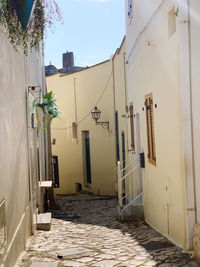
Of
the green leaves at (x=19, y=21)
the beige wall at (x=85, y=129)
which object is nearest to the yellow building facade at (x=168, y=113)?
the green leaves at (x=19, y=21)

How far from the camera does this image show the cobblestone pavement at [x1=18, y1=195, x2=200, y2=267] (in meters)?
5.68

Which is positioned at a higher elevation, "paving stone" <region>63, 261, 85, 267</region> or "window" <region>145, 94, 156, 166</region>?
"window" <region>145, 94, 156, 166</region>

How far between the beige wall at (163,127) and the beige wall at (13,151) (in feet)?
8.06

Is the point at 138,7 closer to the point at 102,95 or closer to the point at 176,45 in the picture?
the point at 176,45

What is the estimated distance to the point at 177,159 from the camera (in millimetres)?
6137

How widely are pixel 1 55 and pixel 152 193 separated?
4861 millimetres

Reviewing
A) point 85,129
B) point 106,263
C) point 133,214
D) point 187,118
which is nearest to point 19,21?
point 187,118

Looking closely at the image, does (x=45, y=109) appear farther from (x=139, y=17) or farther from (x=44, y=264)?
(x=44, y=264)

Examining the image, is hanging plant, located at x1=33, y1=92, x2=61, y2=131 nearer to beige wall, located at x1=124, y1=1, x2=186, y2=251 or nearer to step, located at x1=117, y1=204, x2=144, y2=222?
beige wall, located at x1=124, y1=1, x2=186, y2=251

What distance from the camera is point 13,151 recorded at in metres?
5.69

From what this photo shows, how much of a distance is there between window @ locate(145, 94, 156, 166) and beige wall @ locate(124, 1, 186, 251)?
17cm

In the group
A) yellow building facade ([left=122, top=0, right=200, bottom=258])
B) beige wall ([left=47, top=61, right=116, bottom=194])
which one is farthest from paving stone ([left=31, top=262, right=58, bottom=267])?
beige wall ([left=47, top=61, right=116, bottom=194])

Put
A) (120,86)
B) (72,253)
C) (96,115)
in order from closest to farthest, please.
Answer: (72,253) → (120,86) → (96,115)

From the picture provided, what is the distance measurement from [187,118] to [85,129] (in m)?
14.4
